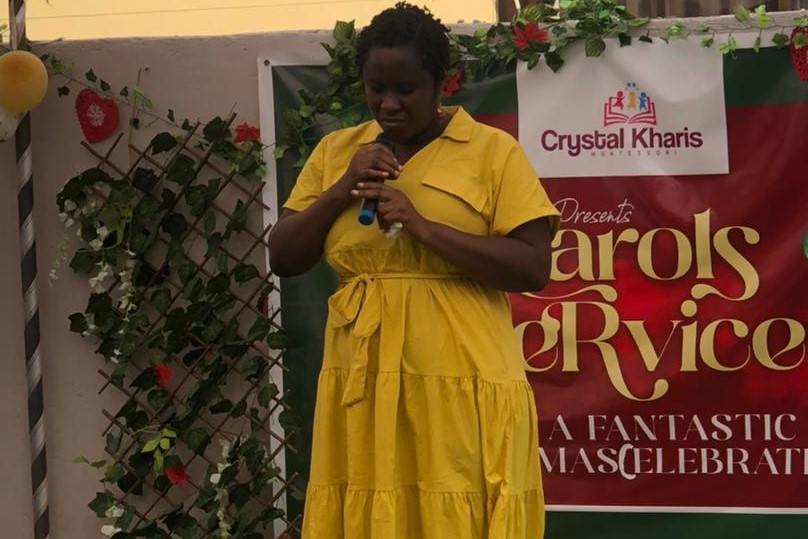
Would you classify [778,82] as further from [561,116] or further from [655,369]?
[655,369]

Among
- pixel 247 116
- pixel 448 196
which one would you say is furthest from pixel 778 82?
pixel 448 196

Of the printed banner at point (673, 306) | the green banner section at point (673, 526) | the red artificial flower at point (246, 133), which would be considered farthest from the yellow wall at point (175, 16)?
the green banner section at point (673, 526)

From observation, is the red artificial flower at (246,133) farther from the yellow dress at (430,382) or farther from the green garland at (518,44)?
the yellow dress at (430,382)

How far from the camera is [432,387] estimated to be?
76.6 inches

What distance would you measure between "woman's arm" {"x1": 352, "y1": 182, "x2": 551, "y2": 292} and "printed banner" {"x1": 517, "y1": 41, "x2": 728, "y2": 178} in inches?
62.2

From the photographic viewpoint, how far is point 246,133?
366 cm

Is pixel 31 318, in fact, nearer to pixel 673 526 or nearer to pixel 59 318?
pixel 59 318

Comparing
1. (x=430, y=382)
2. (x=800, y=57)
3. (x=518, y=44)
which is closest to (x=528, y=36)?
(x=518, y=44)

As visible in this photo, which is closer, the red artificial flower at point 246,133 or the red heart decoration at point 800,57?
the red heart decoration at point 800,57

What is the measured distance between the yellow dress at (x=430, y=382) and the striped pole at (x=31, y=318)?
6.49ft

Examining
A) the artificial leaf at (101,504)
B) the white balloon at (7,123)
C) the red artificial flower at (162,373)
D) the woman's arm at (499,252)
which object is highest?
the white balloon at (7,123)

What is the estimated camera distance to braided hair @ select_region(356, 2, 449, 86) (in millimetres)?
1965

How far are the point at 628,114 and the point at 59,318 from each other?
6.38 ft

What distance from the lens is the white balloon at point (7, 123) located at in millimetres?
3531
